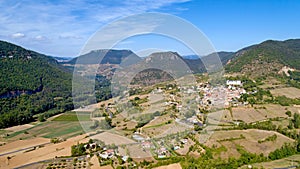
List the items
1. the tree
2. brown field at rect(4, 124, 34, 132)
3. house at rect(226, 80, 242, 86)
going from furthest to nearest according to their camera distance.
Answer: house at rect(226, 80, 242, 86), brown field at rect(4, 124, 34, 132), the tree

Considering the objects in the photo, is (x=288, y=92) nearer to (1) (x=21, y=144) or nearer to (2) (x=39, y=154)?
(2) (x=39, y=154)

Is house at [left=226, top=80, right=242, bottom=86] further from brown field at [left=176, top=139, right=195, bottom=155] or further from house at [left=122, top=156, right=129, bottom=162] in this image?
house at [left=122, top=156, right=129, bottom=162]

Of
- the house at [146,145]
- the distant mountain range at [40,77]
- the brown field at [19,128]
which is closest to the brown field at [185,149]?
the house at [146,145]

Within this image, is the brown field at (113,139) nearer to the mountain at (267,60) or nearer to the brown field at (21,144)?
the brown field at (21,144)

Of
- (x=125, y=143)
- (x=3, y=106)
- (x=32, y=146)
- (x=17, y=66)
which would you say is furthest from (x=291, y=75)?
(x=17, y=66)

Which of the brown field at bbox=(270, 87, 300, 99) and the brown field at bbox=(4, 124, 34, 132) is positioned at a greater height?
the brown field at bbox=(270, 87, 300, 99)

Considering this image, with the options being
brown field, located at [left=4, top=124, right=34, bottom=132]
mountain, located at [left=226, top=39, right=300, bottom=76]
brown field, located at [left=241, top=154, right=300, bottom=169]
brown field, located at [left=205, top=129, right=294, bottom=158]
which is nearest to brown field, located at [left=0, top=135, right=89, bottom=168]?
brown field, located at [left=4, top=124, right=34, bottom=132]
